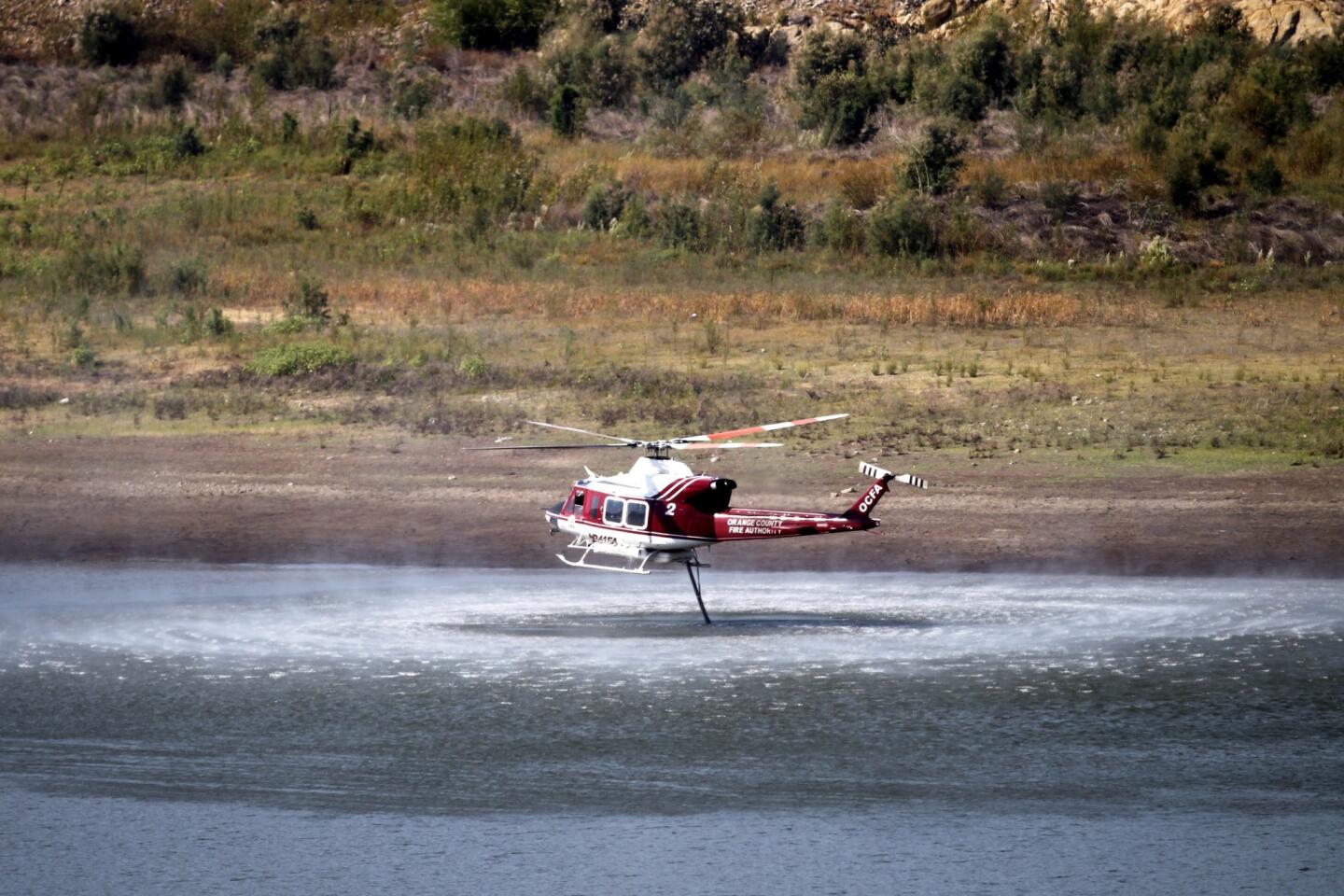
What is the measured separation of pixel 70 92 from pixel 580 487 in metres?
41.1

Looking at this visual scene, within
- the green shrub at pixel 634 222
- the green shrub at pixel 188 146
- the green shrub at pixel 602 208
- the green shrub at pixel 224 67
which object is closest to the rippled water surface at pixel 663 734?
the green shrub at pixel 634 222

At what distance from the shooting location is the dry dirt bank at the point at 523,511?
19375 mm

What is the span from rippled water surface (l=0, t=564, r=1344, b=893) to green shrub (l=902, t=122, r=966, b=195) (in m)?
21.1

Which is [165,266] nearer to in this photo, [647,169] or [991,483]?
[647,169]

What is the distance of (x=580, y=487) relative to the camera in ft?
53.8

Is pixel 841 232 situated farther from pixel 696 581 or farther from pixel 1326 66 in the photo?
pixel 696 581

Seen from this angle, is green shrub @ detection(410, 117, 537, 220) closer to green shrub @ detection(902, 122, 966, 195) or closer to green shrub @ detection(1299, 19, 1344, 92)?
green shrub @ detection(902, 122, 966, 195)

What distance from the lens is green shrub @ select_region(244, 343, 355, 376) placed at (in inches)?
1069

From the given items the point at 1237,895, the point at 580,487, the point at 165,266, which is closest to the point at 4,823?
the point at 580,487

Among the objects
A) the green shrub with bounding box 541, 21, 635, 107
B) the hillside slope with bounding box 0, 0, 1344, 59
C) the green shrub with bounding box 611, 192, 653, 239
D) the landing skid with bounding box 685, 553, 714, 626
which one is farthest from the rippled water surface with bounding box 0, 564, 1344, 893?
the hillside slope with bounding box 0, 0, 1344, 59

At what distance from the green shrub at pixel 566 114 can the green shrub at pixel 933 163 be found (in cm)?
1175

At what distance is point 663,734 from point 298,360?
15264mm

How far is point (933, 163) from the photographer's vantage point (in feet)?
127

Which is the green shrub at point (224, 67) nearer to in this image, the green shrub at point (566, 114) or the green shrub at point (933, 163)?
the green shrub at point (566, 114)
